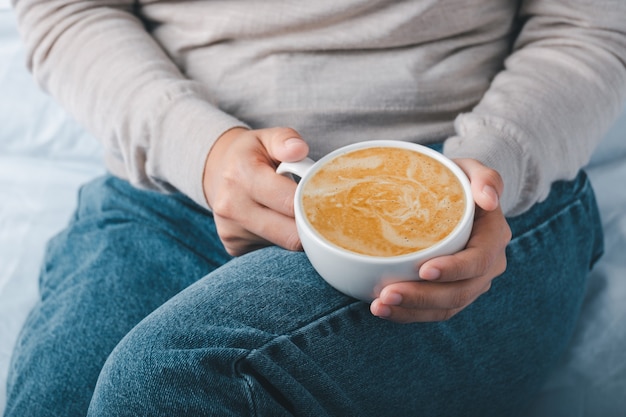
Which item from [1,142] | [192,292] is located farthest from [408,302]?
[1,142]

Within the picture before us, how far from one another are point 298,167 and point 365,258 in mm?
130

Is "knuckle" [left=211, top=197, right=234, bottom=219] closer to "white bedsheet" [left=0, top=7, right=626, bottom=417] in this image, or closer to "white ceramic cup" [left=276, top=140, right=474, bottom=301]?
"white ceramic cup" [left=276, top=140, right=474, bottom=301]

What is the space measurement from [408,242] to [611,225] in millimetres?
640

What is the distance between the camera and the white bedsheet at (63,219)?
881 millimetres

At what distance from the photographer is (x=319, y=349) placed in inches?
24.2

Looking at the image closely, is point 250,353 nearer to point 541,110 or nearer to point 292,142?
point 292,142

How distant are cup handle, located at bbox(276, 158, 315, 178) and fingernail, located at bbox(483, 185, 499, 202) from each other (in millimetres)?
150

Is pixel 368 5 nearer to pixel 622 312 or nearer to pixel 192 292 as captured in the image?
pixel 192 292

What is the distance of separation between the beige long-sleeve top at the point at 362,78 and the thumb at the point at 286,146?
0.13 metres

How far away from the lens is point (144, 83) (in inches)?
31.8

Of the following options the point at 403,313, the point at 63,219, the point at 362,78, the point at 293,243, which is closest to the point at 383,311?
the point at 403,313

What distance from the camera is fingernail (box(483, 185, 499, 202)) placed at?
56cm

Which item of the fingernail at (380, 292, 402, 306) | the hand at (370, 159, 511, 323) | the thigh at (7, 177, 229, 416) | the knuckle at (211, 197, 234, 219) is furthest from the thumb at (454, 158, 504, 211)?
the thigh at (7, 177, 229, 416)

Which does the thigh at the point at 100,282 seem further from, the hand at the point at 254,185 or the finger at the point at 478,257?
the finger at the point at 478,257
